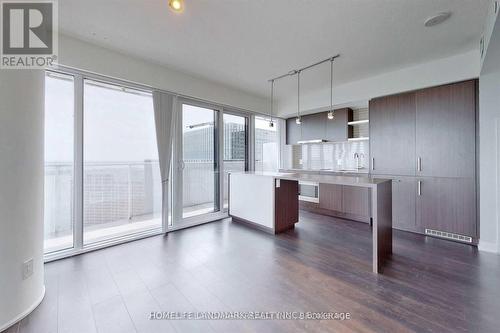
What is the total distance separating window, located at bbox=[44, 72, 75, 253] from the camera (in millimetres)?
2707

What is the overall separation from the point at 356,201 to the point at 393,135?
55.8 inches

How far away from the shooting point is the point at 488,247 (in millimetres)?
2928

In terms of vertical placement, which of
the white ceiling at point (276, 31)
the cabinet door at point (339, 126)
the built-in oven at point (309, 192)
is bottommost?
the built-in oven at point (309, 192)

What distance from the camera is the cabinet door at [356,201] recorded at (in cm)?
418

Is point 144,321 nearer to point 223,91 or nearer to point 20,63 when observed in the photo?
point 20,63

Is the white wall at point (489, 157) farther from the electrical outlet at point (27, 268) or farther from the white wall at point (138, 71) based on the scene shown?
the electrical outlet at point (27, 268)

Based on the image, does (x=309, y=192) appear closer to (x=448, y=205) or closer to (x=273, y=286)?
(x=448, y=205)

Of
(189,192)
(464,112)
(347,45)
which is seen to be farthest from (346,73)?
(189,192)

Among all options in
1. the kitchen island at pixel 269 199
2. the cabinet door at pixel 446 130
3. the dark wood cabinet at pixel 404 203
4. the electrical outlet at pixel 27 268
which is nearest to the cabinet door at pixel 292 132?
the kitchen island at pixel 269 199

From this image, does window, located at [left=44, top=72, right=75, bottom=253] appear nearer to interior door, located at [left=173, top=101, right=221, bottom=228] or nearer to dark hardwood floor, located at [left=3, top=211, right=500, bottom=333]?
dark hardwood floor, located at [left=3, top=211, right=500, bottom=333]

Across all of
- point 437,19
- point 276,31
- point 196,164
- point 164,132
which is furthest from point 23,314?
point 437,19

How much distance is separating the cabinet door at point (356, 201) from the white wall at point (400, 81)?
1.79m

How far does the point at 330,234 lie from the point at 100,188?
144 inches

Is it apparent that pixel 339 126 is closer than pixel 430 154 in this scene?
No
